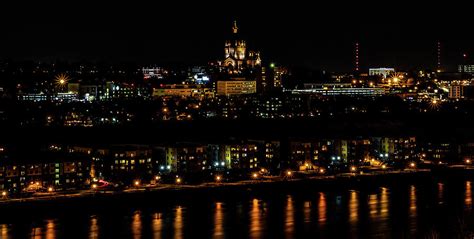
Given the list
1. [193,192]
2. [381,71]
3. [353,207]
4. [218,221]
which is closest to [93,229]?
[218,221]

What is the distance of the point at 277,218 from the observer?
1063cm

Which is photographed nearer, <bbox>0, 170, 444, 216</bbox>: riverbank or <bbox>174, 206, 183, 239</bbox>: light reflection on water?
<bbox>174, 206, 183, 239</bbox>: light reflection on water

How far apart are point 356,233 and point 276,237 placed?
871 mm

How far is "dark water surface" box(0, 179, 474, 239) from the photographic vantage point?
968cm

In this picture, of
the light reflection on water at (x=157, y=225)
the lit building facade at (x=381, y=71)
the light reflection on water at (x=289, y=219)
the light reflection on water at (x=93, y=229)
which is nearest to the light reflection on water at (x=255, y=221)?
the light reflection on water at (x=289, y=219)

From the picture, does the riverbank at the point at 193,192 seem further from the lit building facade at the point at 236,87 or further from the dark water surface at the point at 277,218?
the lit building facade at the point at 236,87

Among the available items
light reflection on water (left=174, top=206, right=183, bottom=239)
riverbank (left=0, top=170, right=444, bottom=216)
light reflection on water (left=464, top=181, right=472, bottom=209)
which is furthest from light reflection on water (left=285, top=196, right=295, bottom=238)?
light reflection on water (left=464, top=181, right=472, bottom=209)

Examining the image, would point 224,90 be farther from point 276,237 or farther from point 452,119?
point 276,237

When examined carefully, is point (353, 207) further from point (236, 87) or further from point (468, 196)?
point (236, 87)

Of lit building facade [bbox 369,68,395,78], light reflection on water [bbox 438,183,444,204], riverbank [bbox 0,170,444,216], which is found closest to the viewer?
riverbank [bbox 0,170,444,216]

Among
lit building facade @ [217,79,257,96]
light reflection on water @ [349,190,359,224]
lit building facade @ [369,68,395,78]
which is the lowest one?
light reflection on water @ [349,190,359,224]

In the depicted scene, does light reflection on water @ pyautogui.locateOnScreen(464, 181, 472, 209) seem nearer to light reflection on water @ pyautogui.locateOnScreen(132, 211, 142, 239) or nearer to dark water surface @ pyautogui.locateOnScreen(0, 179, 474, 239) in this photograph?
dark water surface @ pyautogui.locateOnScreen(0, 179, 474, 239)

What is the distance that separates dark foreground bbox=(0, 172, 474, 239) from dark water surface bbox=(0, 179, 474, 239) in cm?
1

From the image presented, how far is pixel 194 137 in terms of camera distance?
18781 millimetres
